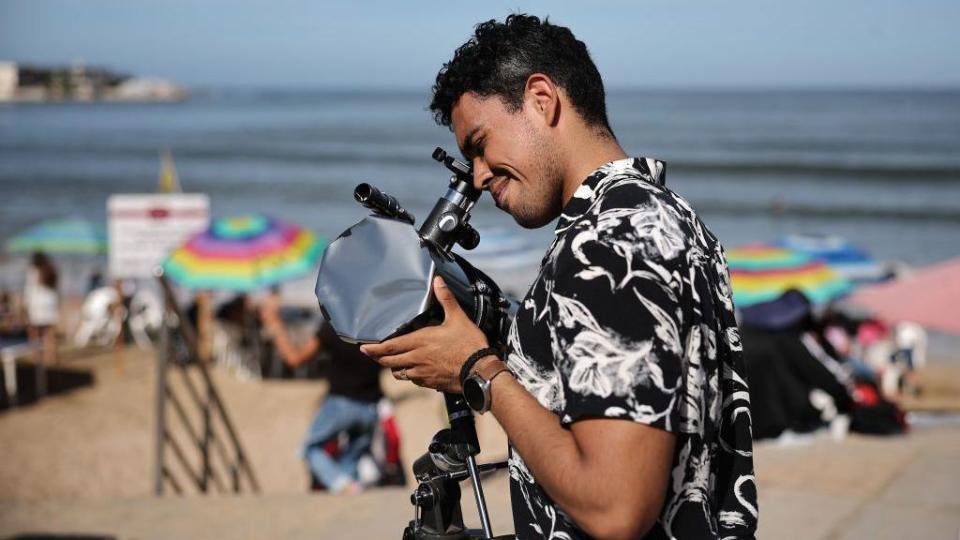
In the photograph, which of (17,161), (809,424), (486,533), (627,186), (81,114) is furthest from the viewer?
(81,114)

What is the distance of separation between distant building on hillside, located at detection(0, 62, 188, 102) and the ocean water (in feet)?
253

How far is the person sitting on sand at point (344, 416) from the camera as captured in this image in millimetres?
6371

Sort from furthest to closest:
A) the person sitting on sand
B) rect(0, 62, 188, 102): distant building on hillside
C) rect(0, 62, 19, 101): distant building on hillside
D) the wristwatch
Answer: rect(0, 62, 188, 102): distant building on hillside < rect(0, 62, 19, 101): distant building on hillside < the person sitting on sand < the wristwatch

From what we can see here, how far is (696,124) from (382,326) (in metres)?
77.7

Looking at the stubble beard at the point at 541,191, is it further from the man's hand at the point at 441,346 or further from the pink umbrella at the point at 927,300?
the pink umbrella at the point at 927,300

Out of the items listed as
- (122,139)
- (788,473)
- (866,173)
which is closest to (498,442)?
(788,473)

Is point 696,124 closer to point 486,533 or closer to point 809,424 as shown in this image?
point 809,424

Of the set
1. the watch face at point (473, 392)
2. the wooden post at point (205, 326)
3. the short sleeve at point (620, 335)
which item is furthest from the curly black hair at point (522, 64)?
the wooden post at point (205, 326)

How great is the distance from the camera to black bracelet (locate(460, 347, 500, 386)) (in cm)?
161

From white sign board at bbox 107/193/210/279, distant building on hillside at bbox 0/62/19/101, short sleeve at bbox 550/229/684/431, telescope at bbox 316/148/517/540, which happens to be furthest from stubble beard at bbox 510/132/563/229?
distant building on hillside at bbox 0/62/19/101

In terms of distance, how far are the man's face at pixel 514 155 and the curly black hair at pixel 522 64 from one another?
0.06 feet

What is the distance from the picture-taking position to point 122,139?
68.2 m

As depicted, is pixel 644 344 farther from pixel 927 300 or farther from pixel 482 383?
pixel 927 300

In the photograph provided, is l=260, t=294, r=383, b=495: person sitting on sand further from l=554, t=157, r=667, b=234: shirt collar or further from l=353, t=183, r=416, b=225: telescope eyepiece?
l=554, t=157, r=667, b=234: shirt collar
